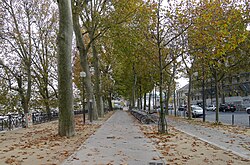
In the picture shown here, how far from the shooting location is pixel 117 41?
23.2 m

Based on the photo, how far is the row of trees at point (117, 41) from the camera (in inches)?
558

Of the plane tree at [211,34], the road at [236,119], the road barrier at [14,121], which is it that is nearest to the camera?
the plane tree at [211,34]

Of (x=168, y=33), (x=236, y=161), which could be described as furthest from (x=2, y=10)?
(x=236, y=161)

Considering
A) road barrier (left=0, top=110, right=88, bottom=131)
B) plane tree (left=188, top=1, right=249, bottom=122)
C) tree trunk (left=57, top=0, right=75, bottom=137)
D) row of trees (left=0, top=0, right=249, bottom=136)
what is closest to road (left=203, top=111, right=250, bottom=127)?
row of trees (left=0, top=0, right=249, bottom=136)

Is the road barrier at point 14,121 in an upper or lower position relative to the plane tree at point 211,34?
lower

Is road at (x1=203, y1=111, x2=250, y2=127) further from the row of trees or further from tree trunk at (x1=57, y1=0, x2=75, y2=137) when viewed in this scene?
tree trunk at (x1=57, y1=0, x2=75, y2=137)

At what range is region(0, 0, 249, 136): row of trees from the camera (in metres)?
14.2

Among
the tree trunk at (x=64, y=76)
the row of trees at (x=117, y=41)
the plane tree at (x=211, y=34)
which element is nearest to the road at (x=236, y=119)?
the row of trees at (x=117, y=41)

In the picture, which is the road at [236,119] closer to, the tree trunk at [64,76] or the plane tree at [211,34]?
the plane tree at [211,34]

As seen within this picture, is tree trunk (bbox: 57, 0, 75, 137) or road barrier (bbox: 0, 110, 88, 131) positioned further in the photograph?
road barrier (bbox: 0, 110, 88, 131)

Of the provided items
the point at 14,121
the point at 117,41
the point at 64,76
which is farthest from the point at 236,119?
the point at 64,76

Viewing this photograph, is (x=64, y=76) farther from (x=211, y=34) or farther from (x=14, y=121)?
(x=14, y=121)

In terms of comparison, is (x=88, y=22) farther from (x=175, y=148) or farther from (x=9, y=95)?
(x=175, y=148)

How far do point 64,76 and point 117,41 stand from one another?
982cm
